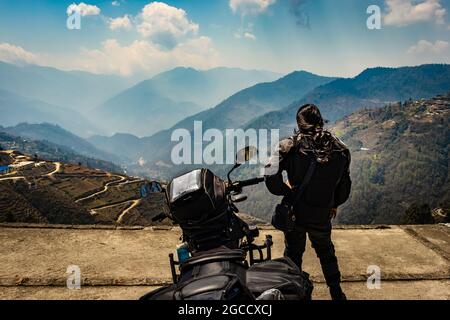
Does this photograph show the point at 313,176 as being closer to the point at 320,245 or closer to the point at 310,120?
the point at 310,120

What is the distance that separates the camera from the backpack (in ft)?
7.79

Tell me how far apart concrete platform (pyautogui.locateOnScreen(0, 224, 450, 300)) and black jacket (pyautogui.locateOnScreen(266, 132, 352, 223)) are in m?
1.81

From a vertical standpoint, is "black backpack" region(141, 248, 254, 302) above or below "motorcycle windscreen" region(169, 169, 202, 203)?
below

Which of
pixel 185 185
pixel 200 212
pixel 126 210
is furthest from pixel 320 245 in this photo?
pixel 126 210

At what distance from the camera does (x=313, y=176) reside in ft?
15.7

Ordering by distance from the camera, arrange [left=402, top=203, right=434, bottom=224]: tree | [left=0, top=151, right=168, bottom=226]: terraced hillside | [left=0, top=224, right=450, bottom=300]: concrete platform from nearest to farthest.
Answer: [left=0, top=224, right=450, bottom=300]: concrete platform
[left=402, top=203, right=434, bottom=224]: tree
[left=0, top=151, right=168, bottom=226]: terraced hillside

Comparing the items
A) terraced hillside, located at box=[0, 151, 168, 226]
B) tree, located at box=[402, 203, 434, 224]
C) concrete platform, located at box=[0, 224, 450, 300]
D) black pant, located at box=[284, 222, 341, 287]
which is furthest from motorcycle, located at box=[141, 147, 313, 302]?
terraced hillside, located at box=[0, 151, 168, 226]

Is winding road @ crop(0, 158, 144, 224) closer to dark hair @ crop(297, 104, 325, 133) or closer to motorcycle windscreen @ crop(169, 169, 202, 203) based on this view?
dark hair @ crop(297, 104, 325, 133)

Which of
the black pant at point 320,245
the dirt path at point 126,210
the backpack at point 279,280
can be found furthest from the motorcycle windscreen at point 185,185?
the dirt path at point 126,210

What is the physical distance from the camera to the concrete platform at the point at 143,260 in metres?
5.93
